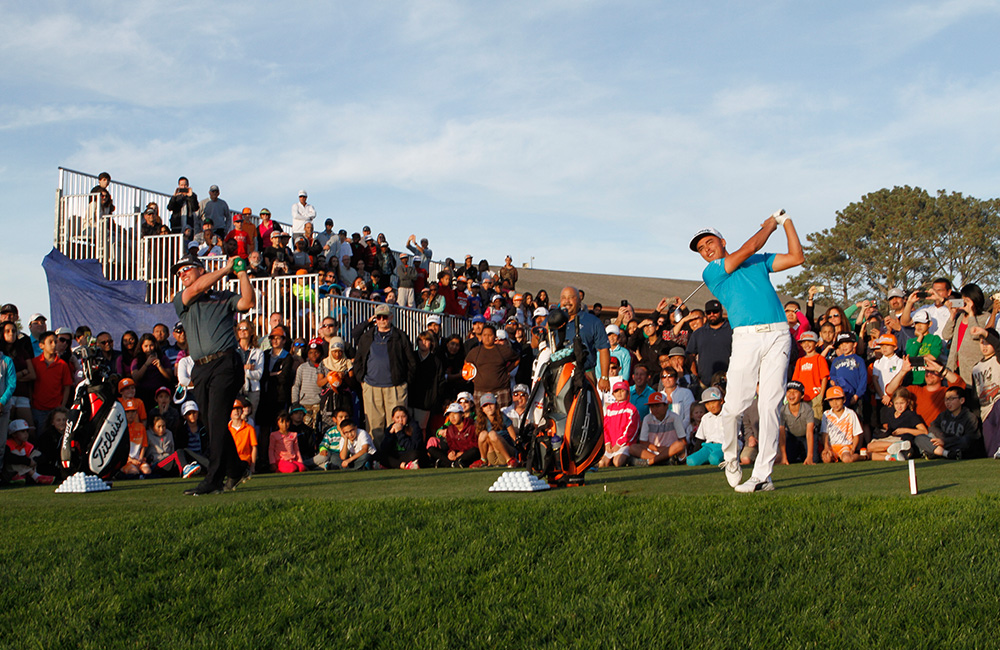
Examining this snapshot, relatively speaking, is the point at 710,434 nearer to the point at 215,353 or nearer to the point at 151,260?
the point at 215,353

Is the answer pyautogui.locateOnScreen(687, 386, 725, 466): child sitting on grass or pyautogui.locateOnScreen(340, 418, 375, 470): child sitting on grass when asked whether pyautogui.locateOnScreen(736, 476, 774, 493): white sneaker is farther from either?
pyautogui.locateOnScreen(340, 418, 375, 470): child sitting on grass

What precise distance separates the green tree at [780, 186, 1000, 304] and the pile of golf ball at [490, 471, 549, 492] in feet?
148

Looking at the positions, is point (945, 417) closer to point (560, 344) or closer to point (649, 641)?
point (560, 344)

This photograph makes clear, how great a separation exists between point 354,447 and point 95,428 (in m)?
4.25

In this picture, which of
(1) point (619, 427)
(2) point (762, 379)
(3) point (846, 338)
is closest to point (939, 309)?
(3) point (846, 338)

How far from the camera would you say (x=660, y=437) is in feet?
43.3

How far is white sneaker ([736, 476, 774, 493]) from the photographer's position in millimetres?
7566

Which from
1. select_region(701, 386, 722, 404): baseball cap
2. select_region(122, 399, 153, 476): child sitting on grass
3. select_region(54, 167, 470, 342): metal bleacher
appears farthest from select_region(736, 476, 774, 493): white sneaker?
select_region(54, 167, 470, 342): metal bleacher

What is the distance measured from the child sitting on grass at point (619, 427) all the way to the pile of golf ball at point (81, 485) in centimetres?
609

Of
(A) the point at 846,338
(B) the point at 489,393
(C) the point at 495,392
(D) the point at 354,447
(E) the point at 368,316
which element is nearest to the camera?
(A) the point at 846,338

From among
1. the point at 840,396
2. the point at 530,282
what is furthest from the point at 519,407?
the point at 530,282

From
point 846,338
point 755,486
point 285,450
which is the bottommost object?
point 755,486

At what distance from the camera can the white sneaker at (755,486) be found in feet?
24.8

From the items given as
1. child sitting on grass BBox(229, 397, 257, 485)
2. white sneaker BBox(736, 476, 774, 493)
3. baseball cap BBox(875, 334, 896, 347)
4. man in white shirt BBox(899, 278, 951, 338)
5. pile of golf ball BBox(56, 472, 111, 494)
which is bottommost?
white sneaker BBox(736, 476, 774, 493)
